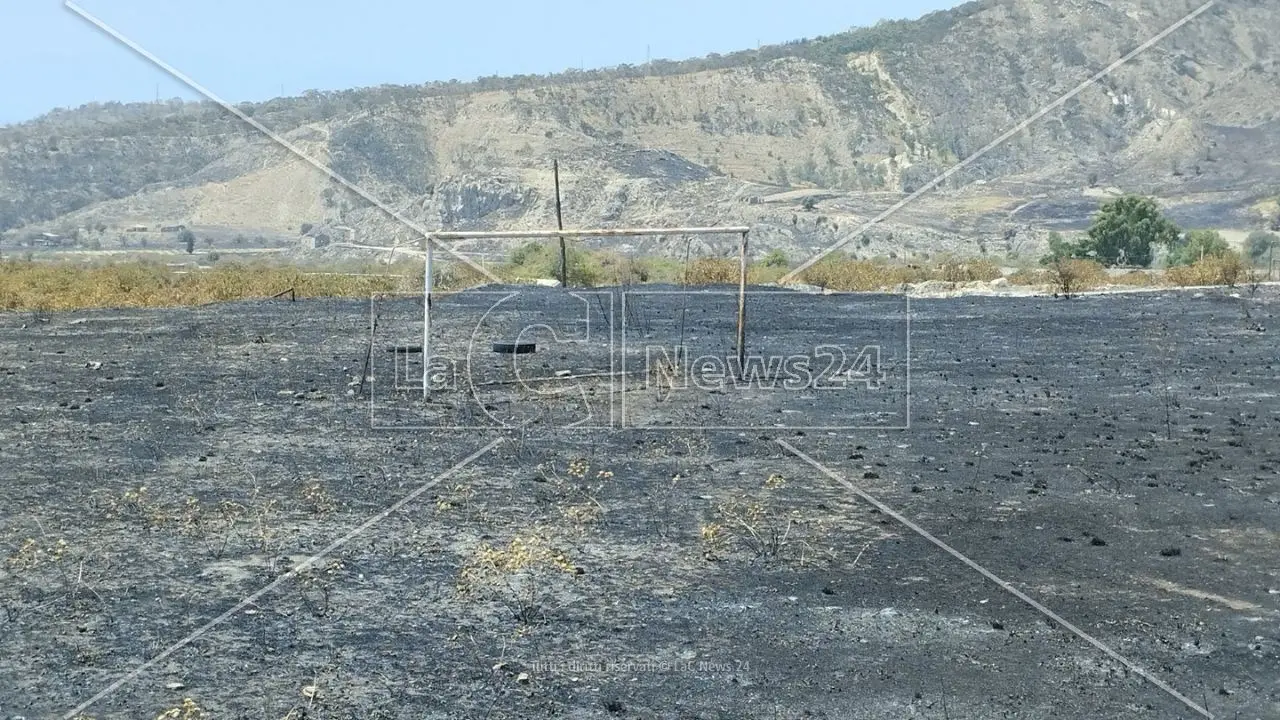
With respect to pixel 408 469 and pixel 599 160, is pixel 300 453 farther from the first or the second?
pixel 599 160

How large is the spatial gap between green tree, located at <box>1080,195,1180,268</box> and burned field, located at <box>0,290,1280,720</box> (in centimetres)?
4467

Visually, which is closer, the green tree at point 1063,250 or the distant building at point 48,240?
the green tree at point 1063,250

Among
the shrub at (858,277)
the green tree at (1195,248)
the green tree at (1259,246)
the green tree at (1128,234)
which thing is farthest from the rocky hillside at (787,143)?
the shrub at (858,277)

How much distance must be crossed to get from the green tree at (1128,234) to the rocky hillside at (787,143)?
18093 millimetres

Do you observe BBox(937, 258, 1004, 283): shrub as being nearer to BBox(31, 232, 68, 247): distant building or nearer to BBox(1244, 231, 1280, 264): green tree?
BBox(1244, 231, 1280, 264): green tree

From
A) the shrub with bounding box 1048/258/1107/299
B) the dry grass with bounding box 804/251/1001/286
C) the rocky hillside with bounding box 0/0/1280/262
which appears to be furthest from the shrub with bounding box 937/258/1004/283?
the rocky hillside with bounding box 0/0/1280/262

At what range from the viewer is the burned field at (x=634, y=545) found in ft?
20.4

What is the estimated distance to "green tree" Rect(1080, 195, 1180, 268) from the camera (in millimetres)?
61219

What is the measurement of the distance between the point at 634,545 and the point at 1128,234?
57.4 m

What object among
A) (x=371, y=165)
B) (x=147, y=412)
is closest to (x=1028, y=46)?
(x=371, y=165)

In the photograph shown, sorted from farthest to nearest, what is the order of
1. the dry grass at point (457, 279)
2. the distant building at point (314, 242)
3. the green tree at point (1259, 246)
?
the distant building at point (314, 242) → the green tree at point (1259, 246) → the dry grass at point (457, 279)

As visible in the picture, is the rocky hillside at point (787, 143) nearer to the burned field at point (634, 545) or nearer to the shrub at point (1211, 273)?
the shrub at point (1211, 273)

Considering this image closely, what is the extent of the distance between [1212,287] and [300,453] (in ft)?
107

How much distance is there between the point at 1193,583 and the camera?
786 cm
